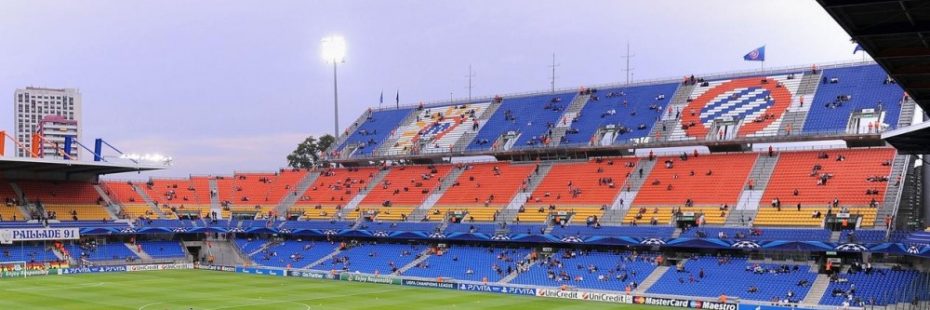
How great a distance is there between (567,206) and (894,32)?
156ft

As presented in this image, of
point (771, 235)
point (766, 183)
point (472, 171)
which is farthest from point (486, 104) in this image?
point (771, 235)

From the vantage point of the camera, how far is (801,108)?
209 ft

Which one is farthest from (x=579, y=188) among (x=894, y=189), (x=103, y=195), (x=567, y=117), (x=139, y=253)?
(x=103, y=195)

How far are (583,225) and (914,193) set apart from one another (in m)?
22.0

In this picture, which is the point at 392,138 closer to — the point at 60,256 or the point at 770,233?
the point at 60,256

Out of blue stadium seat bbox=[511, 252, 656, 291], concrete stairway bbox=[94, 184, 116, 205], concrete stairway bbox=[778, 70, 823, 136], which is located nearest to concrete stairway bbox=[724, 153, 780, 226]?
concrete stairway bbox=[778, 70, 823, 136]

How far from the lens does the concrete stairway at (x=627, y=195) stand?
61.1 m

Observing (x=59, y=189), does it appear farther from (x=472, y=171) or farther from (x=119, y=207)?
(x=472, y=171)

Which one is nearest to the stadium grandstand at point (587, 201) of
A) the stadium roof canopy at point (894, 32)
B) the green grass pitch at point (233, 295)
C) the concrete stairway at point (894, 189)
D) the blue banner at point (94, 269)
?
the concrete stairway at point (894, 189)

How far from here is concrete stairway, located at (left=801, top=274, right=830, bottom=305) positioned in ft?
148

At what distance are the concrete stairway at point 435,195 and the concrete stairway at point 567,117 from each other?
375 inches

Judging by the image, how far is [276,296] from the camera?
2007 inches

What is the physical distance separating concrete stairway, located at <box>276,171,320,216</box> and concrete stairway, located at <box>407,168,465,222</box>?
51.6 ft

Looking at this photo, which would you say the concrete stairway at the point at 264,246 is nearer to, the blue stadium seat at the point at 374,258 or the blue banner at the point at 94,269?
the blue stadium seat at the point at 374,258
